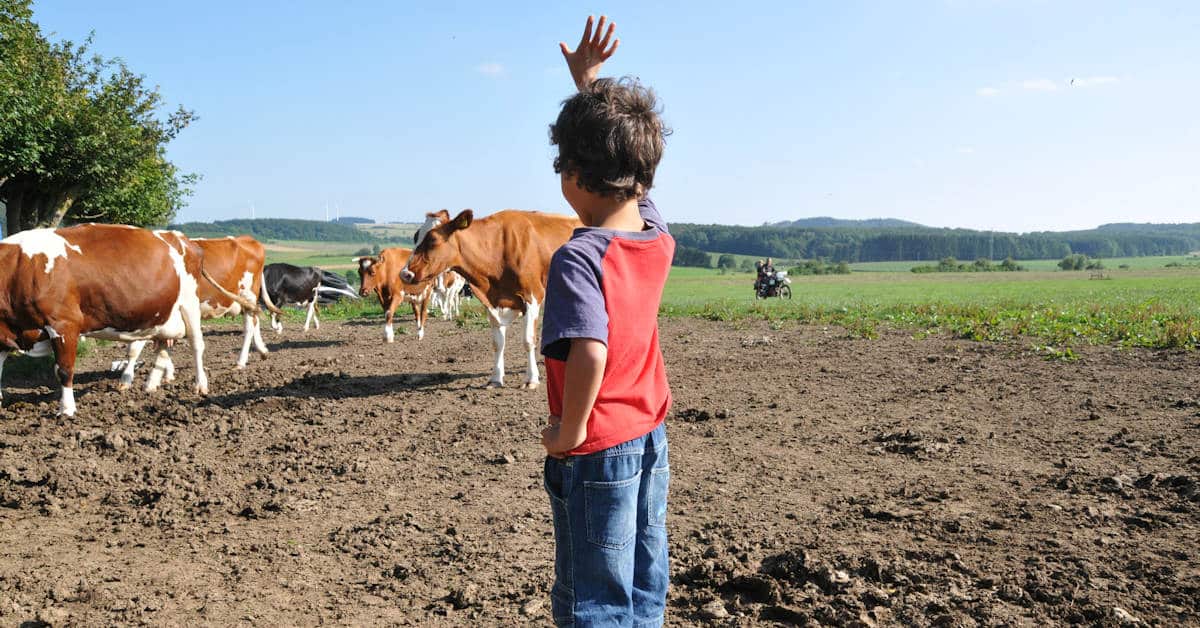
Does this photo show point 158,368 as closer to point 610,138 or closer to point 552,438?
point 552,438

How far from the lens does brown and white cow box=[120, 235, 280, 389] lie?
11.7 metres

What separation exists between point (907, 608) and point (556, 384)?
2257 mm

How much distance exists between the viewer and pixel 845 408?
26.7 feet

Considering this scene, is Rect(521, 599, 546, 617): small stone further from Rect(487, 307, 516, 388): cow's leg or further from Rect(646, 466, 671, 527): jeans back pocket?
Rect(487, 307, 516, 388): cow's leg

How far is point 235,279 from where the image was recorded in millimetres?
12734

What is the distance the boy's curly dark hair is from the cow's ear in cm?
735

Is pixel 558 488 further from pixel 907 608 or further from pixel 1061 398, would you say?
pixel 1061 398

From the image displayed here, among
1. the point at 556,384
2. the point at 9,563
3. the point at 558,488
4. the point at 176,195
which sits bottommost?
the point at 9,563

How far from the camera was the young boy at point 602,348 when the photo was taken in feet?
6.92

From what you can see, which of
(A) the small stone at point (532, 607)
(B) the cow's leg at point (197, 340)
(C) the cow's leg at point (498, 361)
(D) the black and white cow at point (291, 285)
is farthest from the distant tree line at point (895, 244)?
(A) the small stone at point (532, 607)

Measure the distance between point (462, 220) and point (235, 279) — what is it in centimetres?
525

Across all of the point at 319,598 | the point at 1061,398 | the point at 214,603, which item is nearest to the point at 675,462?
the point at 319,598

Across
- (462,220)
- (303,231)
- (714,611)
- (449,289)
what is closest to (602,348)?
(714,611)

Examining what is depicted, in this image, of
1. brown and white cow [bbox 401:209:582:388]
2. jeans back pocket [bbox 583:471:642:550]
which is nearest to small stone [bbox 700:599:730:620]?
jeans back pocket [bbox 583:471:642:550]
